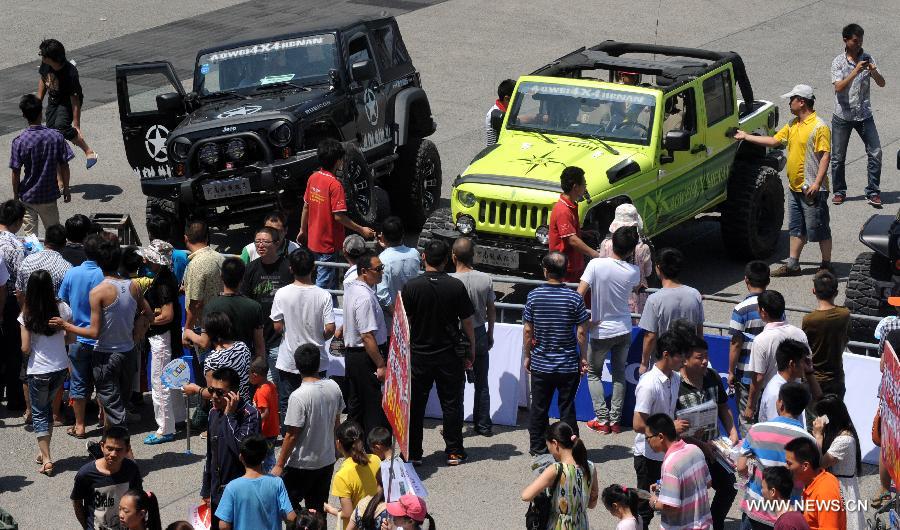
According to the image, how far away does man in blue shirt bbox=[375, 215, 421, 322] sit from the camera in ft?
37.4

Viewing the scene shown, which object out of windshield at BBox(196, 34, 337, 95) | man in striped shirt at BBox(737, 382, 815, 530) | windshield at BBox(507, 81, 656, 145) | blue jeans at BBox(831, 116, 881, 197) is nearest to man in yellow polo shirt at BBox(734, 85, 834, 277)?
windshield at BBox(507, 81, 656, 145)

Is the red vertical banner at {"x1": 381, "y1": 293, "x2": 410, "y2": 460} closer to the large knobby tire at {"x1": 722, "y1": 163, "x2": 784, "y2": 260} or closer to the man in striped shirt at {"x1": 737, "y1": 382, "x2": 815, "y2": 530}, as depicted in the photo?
the man in striped shirt at {"x1": 737, "y1": 382, "x2": 815, "y2": 530}

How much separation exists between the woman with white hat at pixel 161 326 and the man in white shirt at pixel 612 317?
311 cm

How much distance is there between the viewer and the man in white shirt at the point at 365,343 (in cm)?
1081

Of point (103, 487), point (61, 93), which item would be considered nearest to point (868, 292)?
point (103, 487)

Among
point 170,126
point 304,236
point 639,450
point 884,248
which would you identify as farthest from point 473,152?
point 639,450

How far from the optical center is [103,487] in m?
9.04

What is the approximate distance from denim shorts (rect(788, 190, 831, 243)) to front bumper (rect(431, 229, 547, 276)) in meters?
2.99

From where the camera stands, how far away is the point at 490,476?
10930 millimetres

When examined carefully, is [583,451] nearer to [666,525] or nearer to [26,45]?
[666,525]

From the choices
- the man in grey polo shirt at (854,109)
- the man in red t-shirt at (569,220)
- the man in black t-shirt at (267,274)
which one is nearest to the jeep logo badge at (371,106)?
the man in red t-shirt at (569,220)

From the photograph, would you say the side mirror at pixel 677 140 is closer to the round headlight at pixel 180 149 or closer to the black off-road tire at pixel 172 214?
the round headlight at pixel 180 149

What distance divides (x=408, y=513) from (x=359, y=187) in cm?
650

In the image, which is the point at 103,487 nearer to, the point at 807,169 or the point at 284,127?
the point at 284,127
